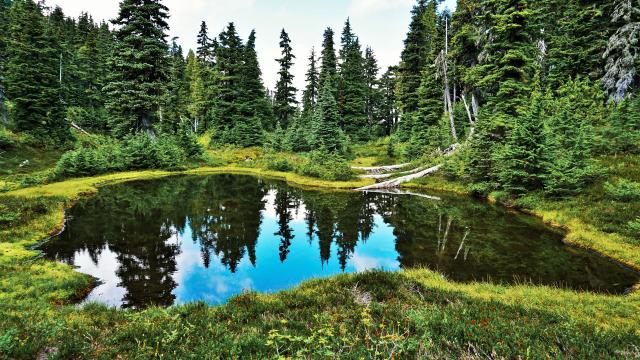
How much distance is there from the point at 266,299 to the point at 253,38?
60.7 meters

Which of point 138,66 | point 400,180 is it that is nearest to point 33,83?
point 138,66

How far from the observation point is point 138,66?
37.8 m

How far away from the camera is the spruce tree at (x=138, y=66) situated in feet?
124

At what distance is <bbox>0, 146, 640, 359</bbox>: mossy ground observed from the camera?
513 centimetres

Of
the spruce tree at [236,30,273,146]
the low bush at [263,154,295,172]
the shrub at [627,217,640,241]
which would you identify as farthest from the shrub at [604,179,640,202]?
the spruce tree at [236,30,273,146]

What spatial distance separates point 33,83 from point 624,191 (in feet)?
182

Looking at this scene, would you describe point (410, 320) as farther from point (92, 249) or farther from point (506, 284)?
point (92, 249)

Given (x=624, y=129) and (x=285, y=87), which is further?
(x=285, y=87)

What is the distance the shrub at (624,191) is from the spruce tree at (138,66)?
43.6 meters

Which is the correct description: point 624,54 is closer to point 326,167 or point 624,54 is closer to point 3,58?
point 326,167

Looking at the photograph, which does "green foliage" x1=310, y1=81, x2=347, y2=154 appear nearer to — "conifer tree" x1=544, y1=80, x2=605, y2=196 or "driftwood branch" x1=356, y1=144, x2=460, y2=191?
"driftwood branch" x1=356, y1=144, x2=460, y2=191

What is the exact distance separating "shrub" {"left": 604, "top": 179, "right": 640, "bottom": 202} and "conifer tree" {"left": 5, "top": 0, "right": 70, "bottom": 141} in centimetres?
5299

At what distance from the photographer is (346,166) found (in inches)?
1308

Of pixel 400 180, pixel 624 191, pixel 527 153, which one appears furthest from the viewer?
pixel 400 180
